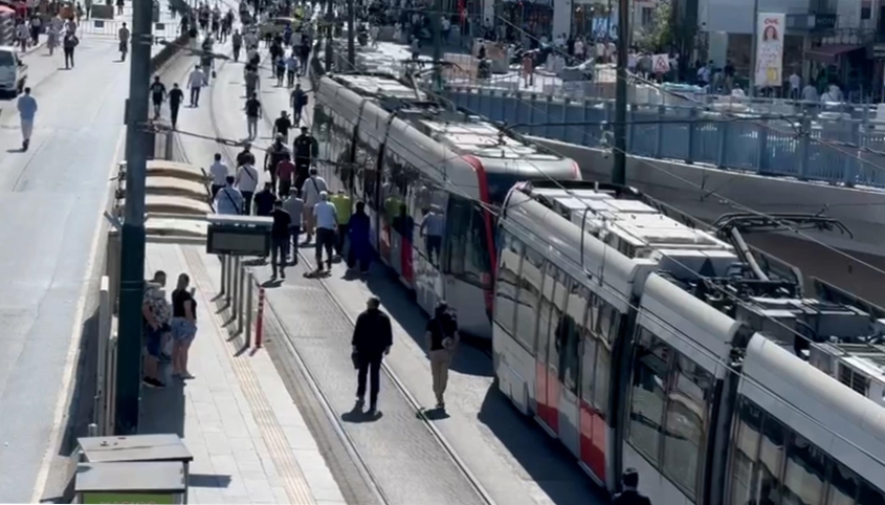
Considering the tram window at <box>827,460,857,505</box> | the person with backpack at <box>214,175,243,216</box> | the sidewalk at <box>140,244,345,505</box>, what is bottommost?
the sidewalk at <box>140,244,345,505</box>

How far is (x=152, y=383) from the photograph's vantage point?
22.1 metres

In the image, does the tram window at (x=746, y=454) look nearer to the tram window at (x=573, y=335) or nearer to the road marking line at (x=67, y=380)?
the tram window at (x=573, y=335)

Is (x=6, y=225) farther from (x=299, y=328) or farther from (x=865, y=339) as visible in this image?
(x=865, y=339)

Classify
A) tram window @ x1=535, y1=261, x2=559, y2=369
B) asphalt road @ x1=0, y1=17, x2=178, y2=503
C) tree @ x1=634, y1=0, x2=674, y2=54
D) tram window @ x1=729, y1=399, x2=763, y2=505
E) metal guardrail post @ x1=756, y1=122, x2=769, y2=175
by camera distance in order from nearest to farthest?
tram window @ x1=729, y1=399, x2=763, y2=505, tram window @ x1=535, y1=261, x2=559, y2=369, asphalt road @ x1=0, y1=17, x2=178, y2=503, metal guardrail post @ x1=756, y1=122, x2=769, y2=175, tree @ x1=634, y1=0, x2=674, y2=54

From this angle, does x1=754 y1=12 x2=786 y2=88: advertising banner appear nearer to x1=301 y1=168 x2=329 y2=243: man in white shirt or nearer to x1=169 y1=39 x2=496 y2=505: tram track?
x1=301 y1=168 x2=329 y2=243: man in white shirt

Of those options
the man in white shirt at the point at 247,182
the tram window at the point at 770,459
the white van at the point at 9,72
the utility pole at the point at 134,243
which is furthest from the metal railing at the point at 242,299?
the white van at the point at 9,72

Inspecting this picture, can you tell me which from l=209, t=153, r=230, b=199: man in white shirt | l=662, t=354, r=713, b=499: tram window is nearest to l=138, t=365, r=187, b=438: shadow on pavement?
l=662, t=354, r=713, b=499: tram window

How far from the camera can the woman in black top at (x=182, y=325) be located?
22312 mm

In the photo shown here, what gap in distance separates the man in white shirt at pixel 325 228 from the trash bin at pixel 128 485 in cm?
1851

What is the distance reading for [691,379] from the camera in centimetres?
1523

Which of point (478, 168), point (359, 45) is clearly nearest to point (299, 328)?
point (478, 168)

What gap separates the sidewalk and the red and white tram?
2.98 m

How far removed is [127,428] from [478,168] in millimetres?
7819

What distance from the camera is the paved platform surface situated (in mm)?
18703
